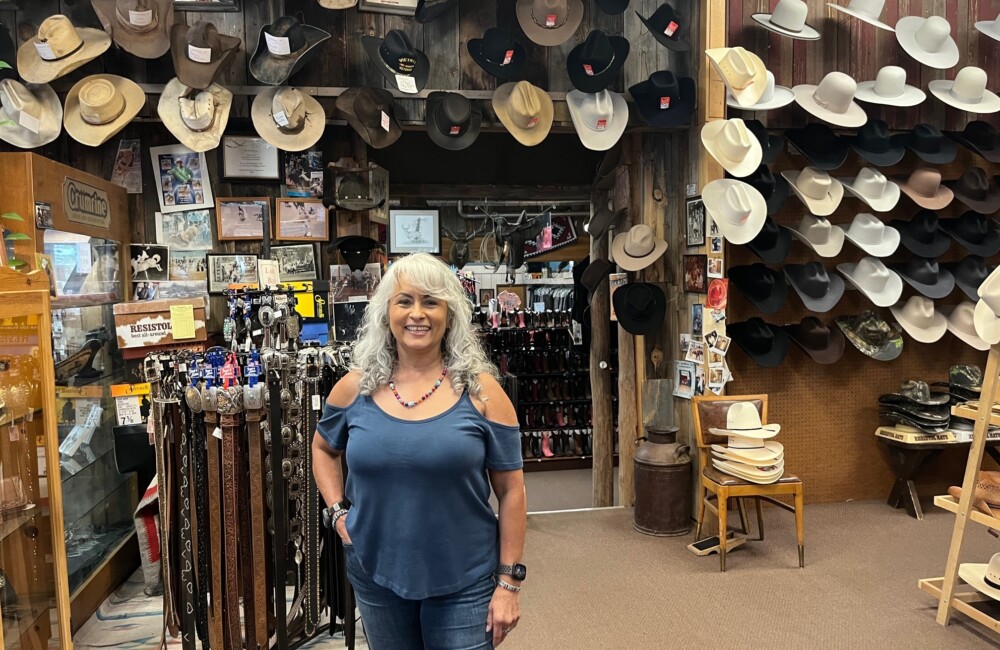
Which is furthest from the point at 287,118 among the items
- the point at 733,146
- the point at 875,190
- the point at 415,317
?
the point at 875,190

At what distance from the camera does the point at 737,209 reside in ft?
13.3

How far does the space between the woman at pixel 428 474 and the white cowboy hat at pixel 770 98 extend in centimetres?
300

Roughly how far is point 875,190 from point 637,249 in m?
1.49

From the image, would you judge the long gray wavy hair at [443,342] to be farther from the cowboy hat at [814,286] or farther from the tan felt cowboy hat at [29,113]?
the cowboy hat at [814,286]

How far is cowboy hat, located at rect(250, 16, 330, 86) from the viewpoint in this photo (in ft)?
12.6

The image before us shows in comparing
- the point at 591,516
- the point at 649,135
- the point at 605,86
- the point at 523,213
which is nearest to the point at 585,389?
A: the point at 523,213

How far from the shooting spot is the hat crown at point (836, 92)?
4301 millimetres

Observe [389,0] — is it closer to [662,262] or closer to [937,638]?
[662,262]

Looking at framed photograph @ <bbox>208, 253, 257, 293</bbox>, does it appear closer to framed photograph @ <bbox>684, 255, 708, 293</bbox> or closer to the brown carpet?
the brown carpet

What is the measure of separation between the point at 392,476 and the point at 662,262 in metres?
3.40

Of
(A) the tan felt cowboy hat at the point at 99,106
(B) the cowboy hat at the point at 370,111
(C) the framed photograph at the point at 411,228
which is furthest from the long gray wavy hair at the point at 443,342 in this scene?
(C) the framed photograph at the point at 411,228

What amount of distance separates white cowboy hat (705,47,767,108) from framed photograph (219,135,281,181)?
253 centimetres

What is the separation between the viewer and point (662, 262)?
15.7 ft

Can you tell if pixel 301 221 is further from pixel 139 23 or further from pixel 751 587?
pixel 751 587
